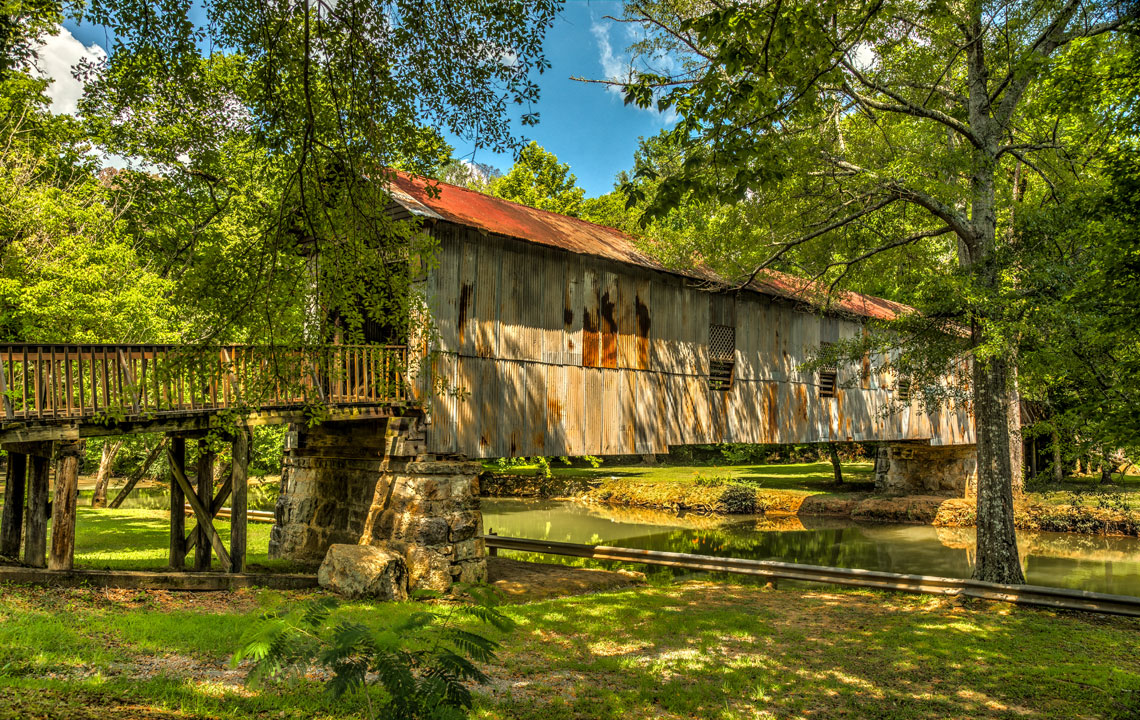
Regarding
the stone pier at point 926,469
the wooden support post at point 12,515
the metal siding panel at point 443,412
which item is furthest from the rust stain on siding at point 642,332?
the stone pier at point 926,469

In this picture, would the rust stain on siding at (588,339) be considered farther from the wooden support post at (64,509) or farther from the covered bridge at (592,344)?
the wooden support post at (64,509)

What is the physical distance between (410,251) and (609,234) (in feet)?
33.0

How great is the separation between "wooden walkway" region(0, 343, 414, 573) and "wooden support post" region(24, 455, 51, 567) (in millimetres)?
13

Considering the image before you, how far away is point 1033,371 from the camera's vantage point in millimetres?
10766

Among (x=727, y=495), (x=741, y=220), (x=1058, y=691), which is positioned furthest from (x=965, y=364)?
(x=1058, y=691)

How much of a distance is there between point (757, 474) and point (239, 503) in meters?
28.6

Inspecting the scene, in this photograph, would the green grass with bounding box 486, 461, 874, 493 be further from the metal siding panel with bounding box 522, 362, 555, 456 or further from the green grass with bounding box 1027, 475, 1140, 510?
the metal siding panel with bounding box 522, 362, 555, 456

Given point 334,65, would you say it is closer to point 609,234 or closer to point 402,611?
point 402,611

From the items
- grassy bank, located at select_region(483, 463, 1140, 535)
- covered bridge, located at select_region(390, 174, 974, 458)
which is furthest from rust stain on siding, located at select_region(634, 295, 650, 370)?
grassy bank, located at select_region(483, 463, 1140, 535)

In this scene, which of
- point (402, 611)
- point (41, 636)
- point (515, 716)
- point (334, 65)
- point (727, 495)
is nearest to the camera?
point (515, 716)

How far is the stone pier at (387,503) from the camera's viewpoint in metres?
11.4

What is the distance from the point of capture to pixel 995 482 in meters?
11.9

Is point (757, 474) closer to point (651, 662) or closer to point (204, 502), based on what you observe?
point (204, 502)

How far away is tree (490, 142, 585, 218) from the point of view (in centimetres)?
3812
